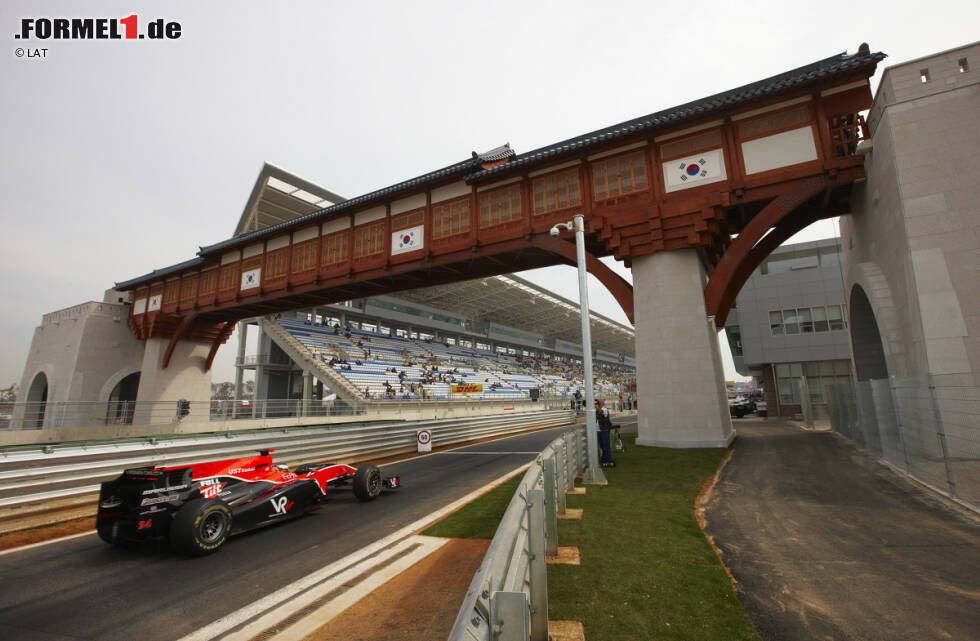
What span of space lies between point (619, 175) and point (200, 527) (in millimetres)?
14990

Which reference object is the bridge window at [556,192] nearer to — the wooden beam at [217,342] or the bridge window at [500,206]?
the bridge window at [500,206]

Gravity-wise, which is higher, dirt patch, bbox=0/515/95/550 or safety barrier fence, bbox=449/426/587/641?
safety barrier fence, bbox=449/426/587/641

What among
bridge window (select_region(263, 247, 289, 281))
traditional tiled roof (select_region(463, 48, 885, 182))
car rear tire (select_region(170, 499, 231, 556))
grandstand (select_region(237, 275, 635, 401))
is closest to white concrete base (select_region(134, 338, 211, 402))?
grandstand (select_region(237, 275, 635, 401))

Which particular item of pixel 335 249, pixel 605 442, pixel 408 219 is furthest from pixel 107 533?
pixel 335 249

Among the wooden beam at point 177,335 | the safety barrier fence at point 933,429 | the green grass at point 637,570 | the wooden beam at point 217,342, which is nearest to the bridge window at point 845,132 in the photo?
the safety barrier fence at point 933,429

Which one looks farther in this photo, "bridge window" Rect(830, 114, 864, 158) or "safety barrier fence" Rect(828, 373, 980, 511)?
"bridge window" Rect(830, 114, 864, 158)

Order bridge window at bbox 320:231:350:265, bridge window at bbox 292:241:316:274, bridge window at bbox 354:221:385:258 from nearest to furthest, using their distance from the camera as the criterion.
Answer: bridge window at bbox 354:221:385:258 < bridge window at bbox 320:231:350:265 < bridge window at bbox 292:241:316:274

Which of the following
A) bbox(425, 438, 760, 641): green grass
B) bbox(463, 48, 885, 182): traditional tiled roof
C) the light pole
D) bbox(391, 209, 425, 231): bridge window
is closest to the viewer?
bbox(425, 438, 760, 641): green grass

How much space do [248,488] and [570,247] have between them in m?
12.2

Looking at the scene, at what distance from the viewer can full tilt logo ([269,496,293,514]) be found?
269 inches

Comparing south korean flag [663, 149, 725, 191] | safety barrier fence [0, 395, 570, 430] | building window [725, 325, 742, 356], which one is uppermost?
south korean flag [663, 149, 725, 191]

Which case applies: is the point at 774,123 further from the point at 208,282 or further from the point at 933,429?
the point at 208,282

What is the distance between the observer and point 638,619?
135 inches

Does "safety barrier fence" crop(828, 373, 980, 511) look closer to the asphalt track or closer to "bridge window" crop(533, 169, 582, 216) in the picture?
the asphalt track
